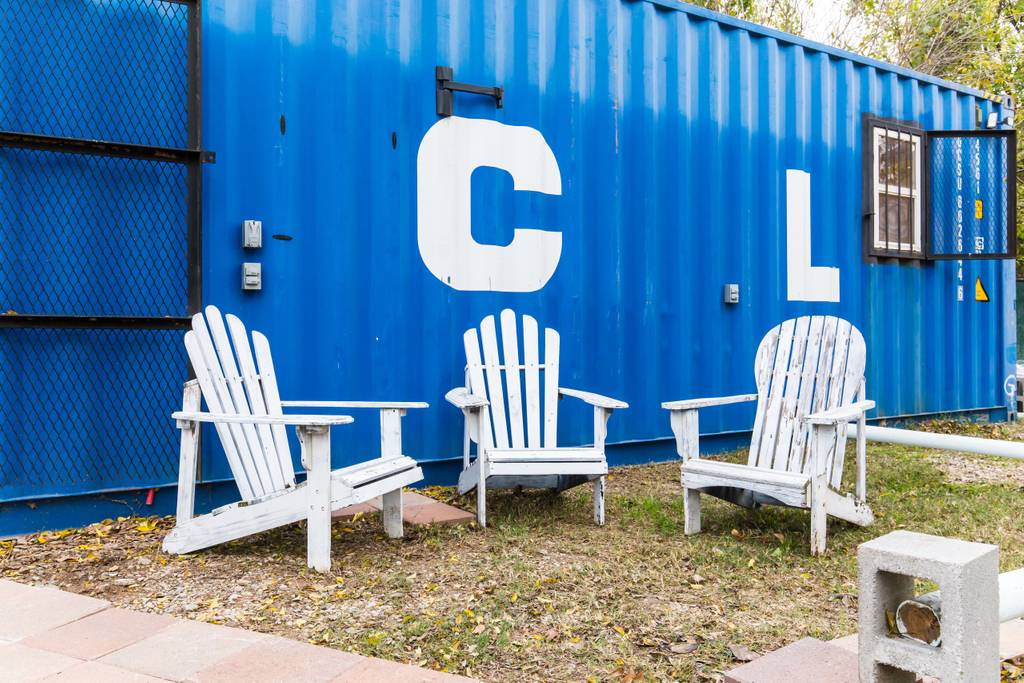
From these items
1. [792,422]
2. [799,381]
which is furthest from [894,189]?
[792,422]

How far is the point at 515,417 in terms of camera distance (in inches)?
168

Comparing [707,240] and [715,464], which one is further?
[707,240]

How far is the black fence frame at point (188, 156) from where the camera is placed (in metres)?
3.48

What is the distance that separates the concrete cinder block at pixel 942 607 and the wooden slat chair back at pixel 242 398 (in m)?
2.23

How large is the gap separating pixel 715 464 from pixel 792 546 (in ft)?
1.48

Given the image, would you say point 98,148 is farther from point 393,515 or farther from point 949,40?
point 949,40

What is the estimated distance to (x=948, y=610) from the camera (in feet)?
5.03

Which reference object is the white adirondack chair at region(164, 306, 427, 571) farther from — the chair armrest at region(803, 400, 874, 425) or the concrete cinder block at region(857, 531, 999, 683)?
the concrete cinder block at region(857, 531, 999, 683)

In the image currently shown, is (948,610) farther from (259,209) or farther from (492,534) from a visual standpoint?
(259,209)

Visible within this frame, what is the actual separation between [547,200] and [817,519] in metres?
2.54

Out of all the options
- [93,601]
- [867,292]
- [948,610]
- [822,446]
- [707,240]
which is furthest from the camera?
[867,292]

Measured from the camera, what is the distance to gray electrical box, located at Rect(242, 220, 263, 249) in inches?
157

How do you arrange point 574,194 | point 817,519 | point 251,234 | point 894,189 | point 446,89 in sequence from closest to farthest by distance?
point 817,519
point 251,234
point 446,89
point 574,194
point 894,189

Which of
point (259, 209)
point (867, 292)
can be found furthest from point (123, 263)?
point (867, 292)
